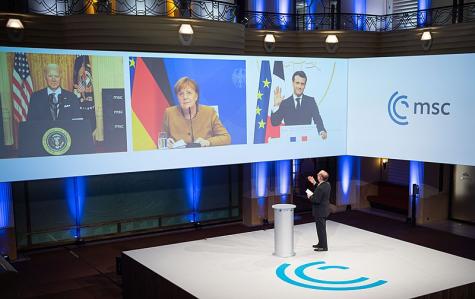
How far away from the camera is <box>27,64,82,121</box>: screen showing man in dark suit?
25.6 feet

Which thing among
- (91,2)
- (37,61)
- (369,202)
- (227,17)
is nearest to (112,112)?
(37,61)

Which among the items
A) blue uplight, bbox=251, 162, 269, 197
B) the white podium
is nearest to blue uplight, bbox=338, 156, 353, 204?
blue uplight, bbox=251, 162, 269, 197

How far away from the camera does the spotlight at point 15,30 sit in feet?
26.6

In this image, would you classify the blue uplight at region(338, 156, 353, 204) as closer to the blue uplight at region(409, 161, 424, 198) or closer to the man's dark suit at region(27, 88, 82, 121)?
the blue uplight at region(409, 161, 424, 198)

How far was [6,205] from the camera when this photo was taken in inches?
348

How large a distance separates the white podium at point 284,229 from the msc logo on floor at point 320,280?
345mm

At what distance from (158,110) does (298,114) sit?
8.62ft

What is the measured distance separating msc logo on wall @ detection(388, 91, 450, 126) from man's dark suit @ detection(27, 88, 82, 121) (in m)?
5.21

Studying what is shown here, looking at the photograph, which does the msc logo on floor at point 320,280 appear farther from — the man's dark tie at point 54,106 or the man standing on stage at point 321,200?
the man's dark tie at point 54,106

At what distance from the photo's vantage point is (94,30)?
28.0 feet

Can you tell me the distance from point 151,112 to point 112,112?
63cm

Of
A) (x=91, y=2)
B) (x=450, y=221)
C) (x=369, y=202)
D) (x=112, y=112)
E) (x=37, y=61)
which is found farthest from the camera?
(x=369, y=202)

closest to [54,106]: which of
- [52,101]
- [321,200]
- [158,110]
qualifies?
[52,101]

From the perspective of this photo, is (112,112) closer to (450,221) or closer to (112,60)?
(112,60)
